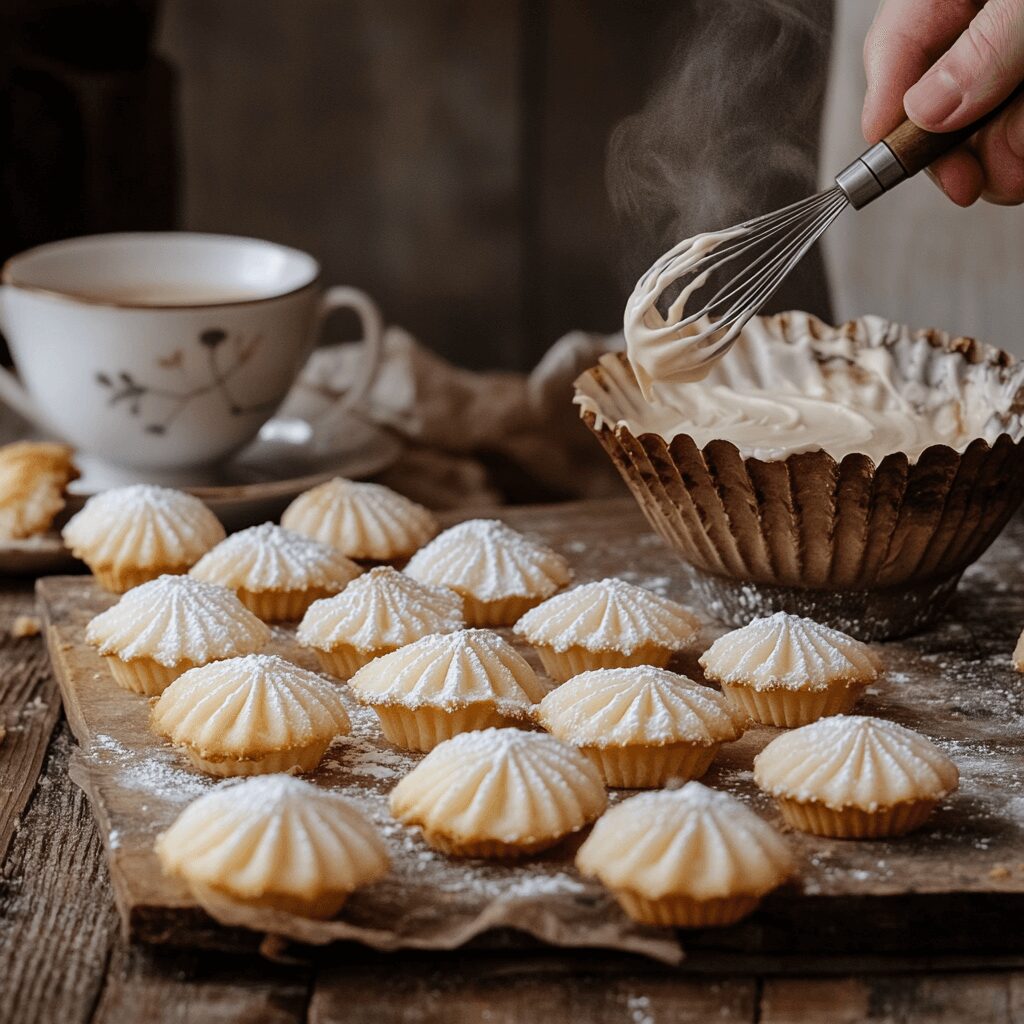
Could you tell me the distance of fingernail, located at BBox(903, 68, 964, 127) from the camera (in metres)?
1.36

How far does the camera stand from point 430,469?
86.6 inches

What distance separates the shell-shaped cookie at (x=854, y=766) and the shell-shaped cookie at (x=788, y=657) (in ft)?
0.43

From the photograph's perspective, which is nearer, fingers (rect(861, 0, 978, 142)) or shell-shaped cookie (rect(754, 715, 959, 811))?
shell-shaped cookie (rect(754, 715, 959, 811))

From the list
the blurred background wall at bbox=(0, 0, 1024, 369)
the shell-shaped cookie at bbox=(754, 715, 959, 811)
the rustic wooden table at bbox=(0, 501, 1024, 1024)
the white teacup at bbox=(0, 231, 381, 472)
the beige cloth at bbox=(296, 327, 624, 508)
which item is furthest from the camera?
the blurred background wall at bbox=(0, 0, 1024, 369)

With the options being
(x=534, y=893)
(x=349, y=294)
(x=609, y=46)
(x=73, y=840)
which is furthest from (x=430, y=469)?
(x=609, y=46)

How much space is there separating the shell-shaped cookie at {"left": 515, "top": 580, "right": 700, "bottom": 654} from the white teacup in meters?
0.65

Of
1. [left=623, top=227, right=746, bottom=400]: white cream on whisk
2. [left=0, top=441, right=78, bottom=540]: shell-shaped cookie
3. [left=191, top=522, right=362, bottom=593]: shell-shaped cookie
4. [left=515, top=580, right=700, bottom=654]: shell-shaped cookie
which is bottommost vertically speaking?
[left=0, top=441, right=78, bottom=540]: shell-shaped cookie

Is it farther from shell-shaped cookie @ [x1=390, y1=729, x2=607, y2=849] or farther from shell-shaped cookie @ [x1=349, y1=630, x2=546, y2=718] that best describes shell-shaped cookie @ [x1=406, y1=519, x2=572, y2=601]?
shell-shaped cookie @ [x1=390, y1=729, x2=607, y2=849]

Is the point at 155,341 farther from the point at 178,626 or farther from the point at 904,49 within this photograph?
the point at 904,49

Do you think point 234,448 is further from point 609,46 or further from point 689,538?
point 609,46

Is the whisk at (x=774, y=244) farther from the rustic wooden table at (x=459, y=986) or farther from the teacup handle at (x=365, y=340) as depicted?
the teacup handle at (x=365, y=340)

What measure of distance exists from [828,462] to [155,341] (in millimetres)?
876

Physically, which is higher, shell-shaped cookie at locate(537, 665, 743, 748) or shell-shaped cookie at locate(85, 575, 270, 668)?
shell-shaped cookie at locate(537, 665, 743, 748)

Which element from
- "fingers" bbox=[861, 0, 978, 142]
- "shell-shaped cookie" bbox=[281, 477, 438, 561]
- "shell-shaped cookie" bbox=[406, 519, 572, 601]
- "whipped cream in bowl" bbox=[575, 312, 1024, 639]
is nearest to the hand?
"fingers" bbox=[861, 0, 978, 142]
